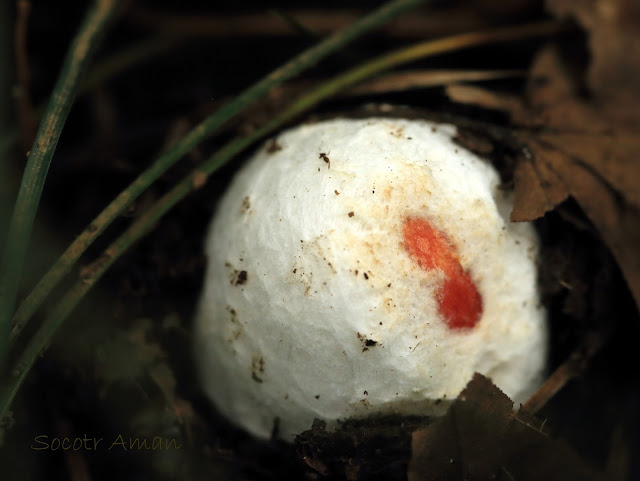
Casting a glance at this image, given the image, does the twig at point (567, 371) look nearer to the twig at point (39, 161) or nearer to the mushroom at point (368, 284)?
the mushroom at point (368, 284)

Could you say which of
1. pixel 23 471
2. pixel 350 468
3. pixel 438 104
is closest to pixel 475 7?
pixel 438 104

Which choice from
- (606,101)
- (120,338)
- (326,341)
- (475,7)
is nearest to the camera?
(326,341)

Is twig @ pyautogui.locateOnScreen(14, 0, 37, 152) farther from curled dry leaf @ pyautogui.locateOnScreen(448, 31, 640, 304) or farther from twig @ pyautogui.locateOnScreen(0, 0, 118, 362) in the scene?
curled dry leaf @ pyautogui.locateOnScreen(448, 31, 640, 304)

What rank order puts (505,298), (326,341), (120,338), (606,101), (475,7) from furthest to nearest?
(475,7) < (606,101) < (120,338) < (505,298) < (326,341)

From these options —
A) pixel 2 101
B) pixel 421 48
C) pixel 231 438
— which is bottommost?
pixel 231 438

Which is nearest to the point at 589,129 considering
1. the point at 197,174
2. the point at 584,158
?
the point at 584,158

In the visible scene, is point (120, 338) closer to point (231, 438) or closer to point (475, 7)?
point (231, 438)
